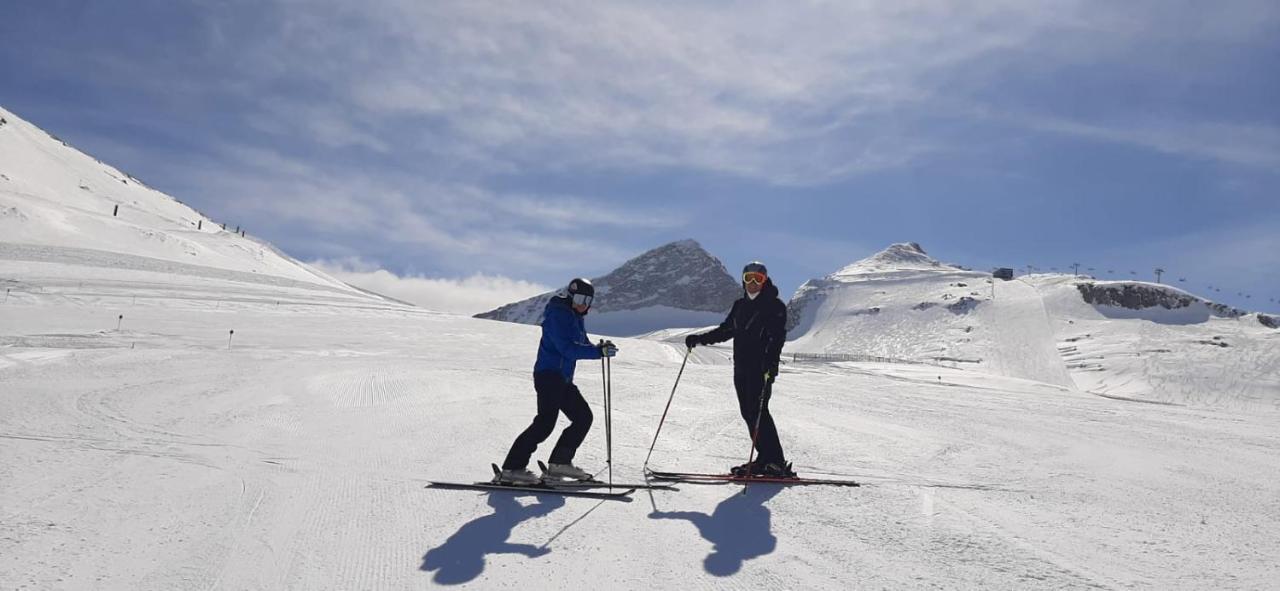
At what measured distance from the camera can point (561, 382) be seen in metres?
6.42

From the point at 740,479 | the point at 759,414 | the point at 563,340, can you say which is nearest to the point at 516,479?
the point at 563,340

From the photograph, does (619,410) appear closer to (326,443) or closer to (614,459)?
(614,459)

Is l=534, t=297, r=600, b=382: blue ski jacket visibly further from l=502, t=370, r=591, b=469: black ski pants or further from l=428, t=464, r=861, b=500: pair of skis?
l=428, t=464, r=861, b=500: pair of skis

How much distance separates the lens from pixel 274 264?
6744cm

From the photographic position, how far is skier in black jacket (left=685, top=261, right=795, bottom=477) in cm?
677

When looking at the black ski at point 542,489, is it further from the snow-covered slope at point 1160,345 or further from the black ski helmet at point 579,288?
the snow-covered slope at point 1160,345

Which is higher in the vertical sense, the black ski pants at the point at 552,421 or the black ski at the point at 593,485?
the black ski pants at the point at 552,421

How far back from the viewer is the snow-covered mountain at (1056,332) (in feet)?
174

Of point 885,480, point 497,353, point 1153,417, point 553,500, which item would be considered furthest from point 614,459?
point 497,353

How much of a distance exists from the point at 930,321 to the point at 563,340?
9195cm

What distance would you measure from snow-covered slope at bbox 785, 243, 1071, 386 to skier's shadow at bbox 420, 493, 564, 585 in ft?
192

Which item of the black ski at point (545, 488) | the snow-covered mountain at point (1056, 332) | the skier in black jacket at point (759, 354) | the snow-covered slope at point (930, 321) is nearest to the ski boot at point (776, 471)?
the skier in black jacket at point (759, 354)

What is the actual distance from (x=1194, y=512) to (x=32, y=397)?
43.6 feet

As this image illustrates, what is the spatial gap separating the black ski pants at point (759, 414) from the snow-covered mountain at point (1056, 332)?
47296mm
